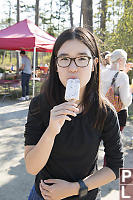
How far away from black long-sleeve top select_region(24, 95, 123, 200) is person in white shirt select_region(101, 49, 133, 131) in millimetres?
1785

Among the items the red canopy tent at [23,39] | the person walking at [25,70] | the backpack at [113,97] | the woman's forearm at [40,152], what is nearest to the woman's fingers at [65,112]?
the woman's forearm at [40,152]

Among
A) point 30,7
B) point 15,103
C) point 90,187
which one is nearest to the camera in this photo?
point 90,187

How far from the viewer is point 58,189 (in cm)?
115

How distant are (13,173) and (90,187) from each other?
7.99ft

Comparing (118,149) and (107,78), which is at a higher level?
(107,78)

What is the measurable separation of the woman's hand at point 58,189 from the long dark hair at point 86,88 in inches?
14.4

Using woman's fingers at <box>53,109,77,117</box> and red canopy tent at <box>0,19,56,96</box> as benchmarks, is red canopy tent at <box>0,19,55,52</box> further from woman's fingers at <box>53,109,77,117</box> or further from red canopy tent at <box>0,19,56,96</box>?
woman's fingers at <box>53,109,77,117</box>

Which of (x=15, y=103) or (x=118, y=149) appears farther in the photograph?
(x=15, y=103)

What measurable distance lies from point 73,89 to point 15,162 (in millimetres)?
3002

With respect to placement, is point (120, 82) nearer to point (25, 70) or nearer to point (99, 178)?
point (99, 178)

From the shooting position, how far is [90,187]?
3.93ft

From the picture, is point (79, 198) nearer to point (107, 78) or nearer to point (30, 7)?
point (107, 78)

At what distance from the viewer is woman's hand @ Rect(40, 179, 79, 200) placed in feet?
3.78

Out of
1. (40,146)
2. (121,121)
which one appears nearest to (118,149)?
(40,146)
